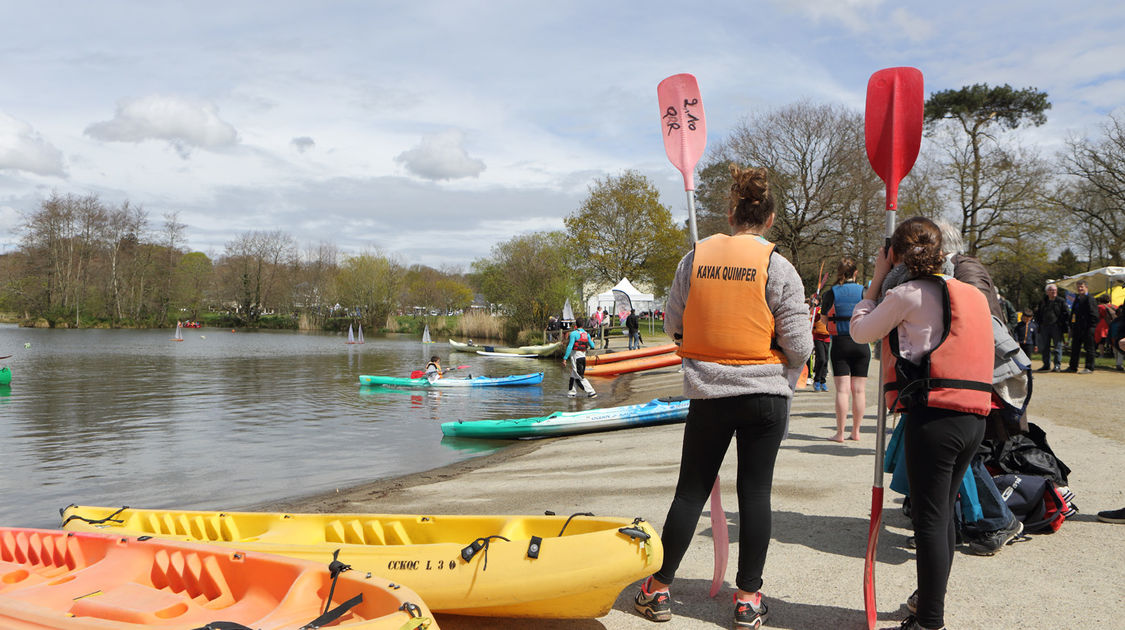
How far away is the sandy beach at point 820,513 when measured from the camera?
3.38 m

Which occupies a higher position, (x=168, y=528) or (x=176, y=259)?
(x=176, y=259)

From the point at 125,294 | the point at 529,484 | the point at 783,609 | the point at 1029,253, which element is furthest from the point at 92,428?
the point at 125,294

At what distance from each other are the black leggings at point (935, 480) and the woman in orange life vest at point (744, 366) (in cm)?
52

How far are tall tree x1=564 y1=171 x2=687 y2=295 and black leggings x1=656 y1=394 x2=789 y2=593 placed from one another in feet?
139

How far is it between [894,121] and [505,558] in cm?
292

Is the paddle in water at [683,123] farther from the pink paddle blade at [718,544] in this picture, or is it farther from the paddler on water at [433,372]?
the paddler on water at [433,372]

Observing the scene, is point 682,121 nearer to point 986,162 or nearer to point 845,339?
point 845,339

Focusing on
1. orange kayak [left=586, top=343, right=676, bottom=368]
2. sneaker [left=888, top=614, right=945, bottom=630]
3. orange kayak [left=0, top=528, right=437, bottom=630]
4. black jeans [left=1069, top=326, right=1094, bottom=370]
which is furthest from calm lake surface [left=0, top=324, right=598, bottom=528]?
Answer: black jeans [left=1069, top=326, right=1094, bottom=370]

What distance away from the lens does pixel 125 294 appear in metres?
64.6

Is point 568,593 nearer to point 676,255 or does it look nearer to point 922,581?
point 922,581

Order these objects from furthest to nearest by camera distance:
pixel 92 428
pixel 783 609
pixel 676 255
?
pixel 676 255 < pixel 92 428 < pixel 783 609

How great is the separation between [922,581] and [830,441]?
5450 mm

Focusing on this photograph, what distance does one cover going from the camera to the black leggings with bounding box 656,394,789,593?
3018mm

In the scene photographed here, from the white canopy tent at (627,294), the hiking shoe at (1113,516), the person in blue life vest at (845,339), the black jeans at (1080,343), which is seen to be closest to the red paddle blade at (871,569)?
the hiking shoe at (1113,516)
